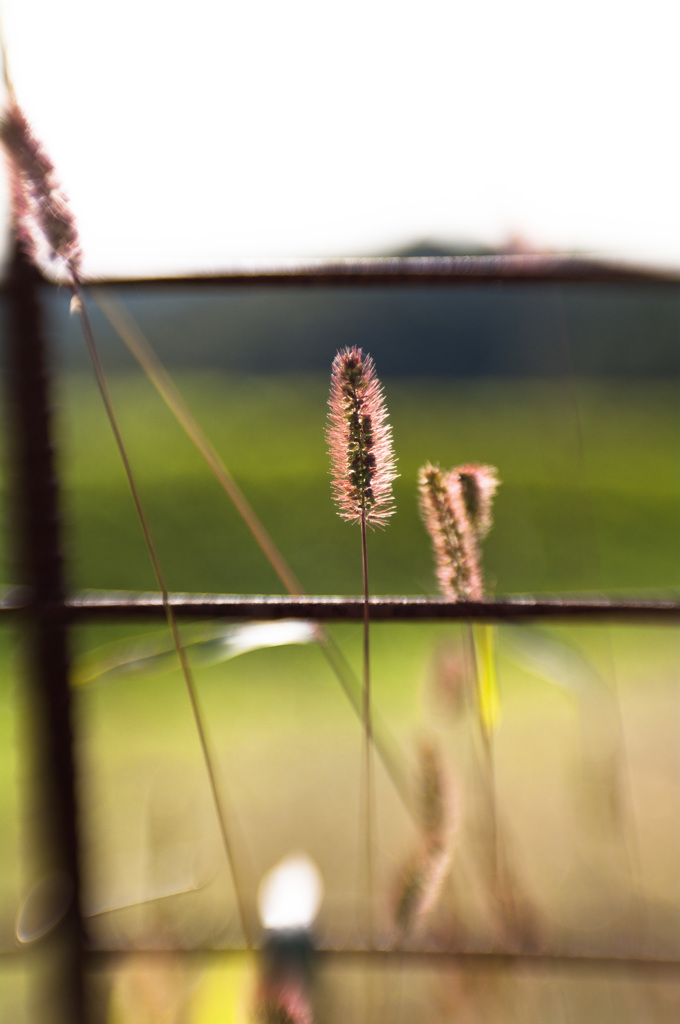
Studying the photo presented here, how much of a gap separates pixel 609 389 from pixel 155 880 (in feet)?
15.2

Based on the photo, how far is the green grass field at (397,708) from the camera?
1072mm

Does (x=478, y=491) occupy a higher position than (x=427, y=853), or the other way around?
(x=478, y=491)

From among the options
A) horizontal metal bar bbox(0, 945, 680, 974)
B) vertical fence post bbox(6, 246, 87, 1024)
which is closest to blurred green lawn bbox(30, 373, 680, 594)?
horizontal metal bar bbox(0, 945, 680, 974)

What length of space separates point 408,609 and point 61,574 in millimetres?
417

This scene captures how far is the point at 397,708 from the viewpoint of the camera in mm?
2973

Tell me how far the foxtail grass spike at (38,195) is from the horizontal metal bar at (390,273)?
0.42ft

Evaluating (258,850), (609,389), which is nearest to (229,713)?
(258,850)

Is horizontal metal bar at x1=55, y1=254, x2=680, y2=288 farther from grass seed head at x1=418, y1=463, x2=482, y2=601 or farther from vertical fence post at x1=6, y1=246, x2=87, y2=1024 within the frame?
grass seed head at x1=418, y1=463, x2=482, y2=601

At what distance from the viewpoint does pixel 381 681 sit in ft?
10.4

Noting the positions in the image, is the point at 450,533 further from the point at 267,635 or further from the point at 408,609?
the point at 267,635

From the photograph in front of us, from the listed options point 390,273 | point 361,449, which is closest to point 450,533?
point 361,449

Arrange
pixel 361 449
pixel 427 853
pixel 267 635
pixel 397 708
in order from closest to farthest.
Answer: pixel 361 449
pixel 267 635
pixel 427 853
pixel 397 708

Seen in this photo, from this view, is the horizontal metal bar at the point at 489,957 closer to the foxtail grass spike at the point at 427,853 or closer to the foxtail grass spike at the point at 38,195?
the foxtail grass spike at the point at 427,853

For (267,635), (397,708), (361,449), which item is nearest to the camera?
(361,449)
